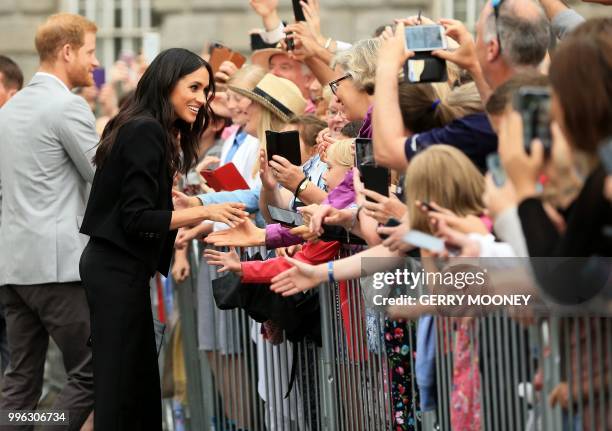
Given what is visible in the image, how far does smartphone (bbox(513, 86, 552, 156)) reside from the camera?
3570 millimetres

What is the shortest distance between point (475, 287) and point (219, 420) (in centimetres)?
305

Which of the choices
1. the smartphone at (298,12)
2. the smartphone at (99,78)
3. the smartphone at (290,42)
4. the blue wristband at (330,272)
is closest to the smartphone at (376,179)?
the blue wristband at (330,272)

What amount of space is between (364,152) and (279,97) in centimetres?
211

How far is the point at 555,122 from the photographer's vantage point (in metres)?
3.51

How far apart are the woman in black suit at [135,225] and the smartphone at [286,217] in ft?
0.65

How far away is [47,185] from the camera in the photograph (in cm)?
666

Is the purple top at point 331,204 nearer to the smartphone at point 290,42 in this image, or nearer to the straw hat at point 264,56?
the smartphone at point 290,42

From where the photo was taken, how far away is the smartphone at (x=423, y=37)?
15.6ft

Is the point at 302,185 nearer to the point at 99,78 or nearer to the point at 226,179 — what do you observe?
the point at 226,179

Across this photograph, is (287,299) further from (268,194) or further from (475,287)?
(475,287)

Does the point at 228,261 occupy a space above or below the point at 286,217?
below

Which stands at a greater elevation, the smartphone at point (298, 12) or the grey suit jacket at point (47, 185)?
the smartphone at point (298, 12)

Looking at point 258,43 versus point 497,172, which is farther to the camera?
point 258,43

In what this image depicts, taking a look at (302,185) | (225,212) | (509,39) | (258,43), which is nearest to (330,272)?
(225,212)
